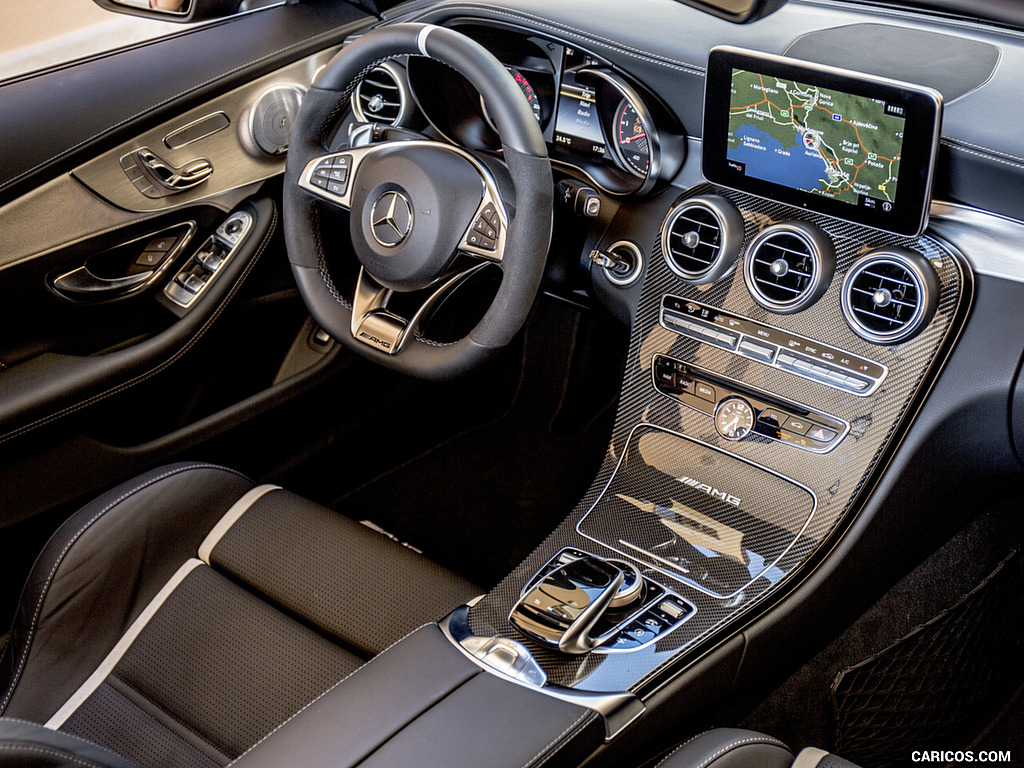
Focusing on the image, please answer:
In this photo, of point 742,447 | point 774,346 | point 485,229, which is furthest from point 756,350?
point 485,229

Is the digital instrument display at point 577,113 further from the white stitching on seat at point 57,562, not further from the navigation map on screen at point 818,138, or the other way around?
the white stitching on seat at point 57,562

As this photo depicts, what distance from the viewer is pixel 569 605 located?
108 centimetres

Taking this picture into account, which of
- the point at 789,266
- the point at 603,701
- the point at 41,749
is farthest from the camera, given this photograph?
the point at 789,266

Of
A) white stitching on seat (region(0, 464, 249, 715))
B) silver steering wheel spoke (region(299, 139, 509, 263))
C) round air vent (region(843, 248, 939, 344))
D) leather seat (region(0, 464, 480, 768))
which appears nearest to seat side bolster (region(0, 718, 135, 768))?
leather seat (region(0, 464, 480, 768))

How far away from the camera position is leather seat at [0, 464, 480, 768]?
1097mm

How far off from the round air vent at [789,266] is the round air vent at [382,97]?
0.69 meters

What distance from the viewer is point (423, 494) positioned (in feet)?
6.86

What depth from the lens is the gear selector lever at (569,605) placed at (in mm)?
1052

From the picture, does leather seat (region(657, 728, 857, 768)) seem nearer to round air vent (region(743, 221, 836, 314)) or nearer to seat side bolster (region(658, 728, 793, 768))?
seat side bolster (region(658, 728, 793, 768))

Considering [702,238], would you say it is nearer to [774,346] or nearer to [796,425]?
[774,346]

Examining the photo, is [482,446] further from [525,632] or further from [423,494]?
[525,632]

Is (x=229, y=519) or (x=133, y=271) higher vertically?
(x=133, y=271)

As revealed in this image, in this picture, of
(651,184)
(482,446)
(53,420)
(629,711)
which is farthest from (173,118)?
(629,711)

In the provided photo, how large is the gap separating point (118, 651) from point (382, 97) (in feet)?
3.34
